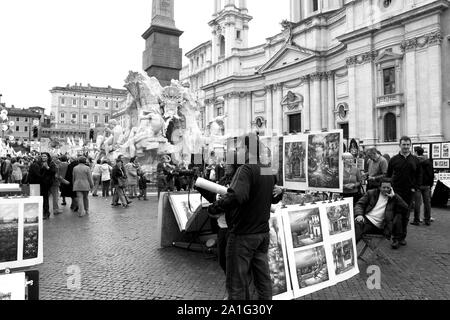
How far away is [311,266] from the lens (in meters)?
4.07

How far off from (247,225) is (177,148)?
16263mm

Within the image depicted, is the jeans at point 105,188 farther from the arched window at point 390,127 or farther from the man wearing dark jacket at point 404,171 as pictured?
the arched window at point 390,127

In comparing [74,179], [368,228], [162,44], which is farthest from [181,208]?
[162,44]

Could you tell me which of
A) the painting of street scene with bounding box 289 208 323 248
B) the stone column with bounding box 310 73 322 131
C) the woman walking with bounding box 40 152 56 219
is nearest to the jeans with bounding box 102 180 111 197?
the woman walking with bounding box 40 152 56 219

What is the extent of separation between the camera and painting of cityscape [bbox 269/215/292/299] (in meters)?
3.73

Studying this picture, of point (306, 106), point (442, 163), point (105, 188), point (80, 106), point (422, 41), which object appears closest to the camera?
point (442, 163)

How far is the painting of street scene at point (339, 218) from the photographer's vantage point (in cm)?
448

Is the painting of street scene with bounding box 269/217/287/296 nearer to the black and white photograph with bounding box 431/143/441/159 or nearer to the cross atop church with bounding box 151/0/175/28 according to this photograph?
the black and white photograph with bounding box 431/143/441/159

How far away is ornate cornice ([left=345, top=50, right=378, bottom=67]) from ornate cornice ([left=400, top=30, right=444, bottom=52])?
257 cm

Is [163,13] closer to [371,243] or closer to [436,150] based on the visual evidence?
[436,150]

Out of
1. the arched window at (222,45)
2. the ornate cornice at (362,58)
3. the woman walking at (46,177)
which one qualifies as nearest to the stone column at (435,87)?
the ornate cornice at (362,58)

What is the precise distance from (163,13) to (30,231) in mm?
16796
